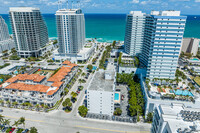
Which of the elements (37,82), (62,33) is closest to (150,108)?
(37,82)

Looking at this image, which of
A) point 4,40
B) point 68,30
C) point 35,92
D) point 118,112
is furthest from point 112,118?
point 4,40

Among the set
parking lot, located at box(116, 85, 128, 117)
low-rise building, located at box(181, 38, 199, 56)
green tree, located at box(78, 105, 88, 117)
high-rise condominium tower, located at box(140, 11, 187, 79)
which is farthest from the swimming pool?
low-rise building, located at box(181, 38, 199, 56)

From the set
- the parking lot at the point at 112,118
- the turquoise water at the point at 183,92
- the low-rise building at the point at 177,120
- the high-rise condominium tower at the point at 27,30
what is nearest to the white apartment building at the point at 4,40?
the high-rise condominium tower at the point at 27,30

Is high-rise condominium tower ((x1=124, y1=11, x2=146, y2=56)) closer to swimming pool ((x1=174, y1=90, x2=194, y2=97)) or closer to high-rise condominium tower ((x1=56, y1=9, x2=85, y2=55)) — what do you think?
high-rise condominium tower ((x1=56, y1=9, x2=85, y2=55))

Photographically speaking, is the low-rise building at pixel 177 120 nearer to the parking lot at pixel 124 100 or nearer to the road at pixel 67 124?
the road at pixel 67 124

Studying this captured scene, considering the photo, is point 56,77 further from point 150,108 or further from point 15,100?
point 150,108

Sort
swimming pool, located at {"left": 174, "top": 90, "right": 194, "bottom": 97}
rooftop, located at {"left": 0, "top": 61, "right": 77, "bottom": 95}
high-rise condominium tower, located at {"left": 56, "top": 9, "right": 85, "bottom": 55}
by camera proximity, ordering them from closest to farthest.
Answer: swimming pool, located at {"left": 174, "top": 90, "right": 194, "bottom": 97}, rooftop, located at {"left": 0, "top": 61, "right": 77, "bottom": 95}, high-rise condominium tower, located at {"left": 56, "top": 9, "right": 85, "bottom": 55}
